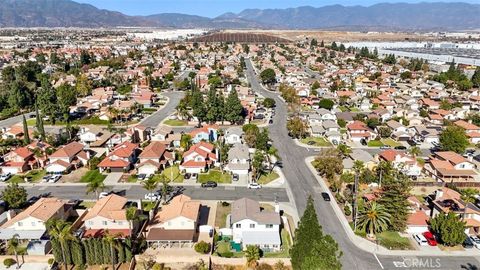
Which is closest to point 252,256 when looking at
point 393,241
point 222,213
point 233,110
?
point 222,213

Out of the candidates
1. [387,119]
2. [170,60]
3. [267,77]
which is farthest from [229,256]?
[170,60]

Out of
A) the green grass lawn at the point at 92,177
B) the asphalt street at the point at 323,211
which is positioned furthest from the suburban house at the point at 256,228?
the green grass lawn at the point at 92,177

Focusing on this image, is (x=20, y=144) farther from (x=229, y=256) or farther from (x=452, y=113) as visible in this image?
(x=452, y=113)

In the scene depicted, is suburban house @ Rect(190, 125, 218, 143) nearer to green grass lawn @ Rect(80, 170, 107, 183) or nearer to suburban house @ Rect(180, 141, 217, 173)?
suburban house @ Rect(180, 141, 217, 173)

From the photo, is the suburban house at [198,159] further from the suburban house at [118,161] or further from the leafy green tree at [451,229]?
the leafy green tree at [451,229]

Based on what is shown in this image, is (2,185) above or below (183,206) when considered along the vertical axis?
below
